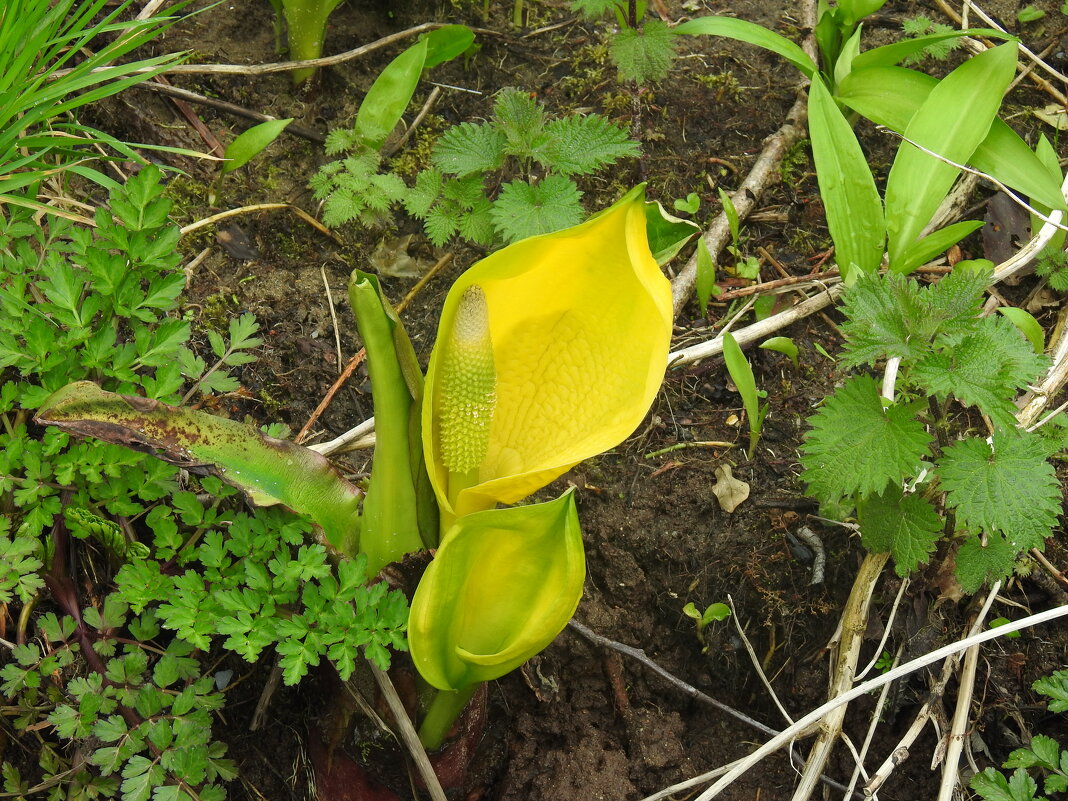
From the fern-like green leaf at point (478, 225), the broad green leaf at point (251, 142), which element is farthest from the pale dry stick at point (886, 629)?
the broad green leaf at point (251, 142)

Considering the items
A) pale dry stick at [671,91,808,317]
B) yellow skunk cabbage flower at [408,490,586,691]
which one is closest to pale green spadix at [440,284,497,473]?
yellow skunk cabbage flower at [408,490,586,691]

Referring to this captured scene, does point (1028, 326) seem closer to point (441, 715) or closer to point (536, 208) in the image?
point (536, 208)

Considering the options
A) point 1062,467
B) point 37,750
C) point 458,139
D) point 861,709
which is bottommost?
point 861,709

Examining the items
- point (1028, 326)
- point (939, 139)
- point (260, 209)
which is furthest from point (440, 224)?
point (1028, 326)

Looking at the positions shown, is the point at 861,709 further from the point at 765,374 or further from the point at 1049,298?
the point at 1049,298

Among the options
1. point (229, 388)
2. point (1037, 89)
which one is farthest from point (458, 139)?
point (1037, 89)

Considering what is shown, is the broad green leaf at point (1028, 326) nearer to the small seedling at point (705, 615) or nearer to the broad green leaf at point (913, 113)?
the broad green leaf at point (913, 113)
